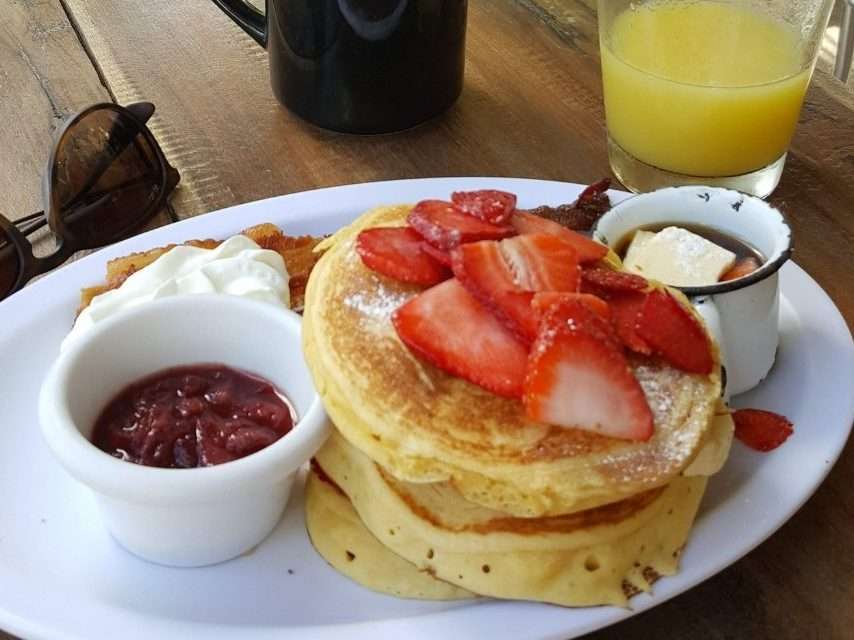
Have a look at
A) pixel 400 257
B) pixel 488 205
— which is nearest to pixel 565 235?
pixel 488 205

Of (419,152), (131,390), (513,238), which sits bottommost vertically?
(419,152)

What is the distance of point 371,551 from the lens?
102cm

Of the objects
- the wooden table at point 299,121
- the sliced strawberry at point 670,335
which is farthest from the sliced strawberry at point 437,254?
the wooden table at point 299,121

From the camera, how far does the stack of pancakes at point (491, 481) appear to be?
912 mm

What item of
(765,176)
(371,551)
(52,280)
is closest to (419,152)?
(765,176)

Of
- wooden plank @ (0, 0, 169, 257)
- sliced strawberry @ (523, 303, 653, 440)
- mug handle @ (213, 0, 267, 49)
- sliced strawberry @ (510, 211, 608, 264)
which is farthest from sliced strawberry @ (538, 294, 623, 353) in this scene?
mug handle @ (213, 0, 267, 49)

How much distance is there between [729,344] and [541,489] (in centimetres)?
40

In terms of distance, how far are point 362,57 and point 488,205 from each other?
653 millimetres

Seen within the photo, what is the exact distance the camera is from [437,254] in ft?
3.52

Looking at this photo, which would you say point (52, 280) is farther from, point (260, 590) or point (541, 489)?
point (541, 489)

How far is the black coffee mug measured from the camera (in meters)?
1.65

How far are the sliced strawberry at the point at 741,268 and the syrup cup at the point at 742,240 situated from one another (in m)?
0.01

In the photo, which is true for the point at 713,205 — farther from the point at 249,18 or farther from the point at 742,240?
the point at 249,18

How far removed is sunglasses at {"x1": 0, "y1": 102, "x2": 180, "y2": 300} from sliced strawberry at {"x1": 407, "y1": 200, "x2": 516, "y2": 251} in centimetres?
72
